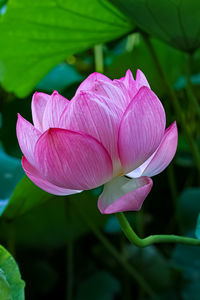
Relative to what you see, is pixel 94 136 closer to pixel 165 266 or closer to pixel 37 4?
pixel 37 4

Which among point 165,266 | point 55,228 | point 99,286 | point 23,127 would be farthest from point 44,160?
point 165,266

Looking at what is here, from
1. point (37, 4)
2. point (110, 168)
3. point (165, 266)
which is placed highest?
point (37, 4)

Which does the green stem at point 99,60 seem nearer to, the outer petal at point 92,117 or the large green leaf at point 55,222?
the large green leaf at point 55,222

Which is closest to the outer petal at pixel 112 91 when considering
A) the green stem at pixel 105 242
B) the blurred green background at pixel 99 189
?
the blurred green background at pixel 99 189

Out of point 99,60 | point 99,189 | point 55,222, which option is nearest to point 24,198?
point 99,189

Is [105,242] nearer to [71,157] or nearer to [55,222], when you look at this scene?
[55,222]
